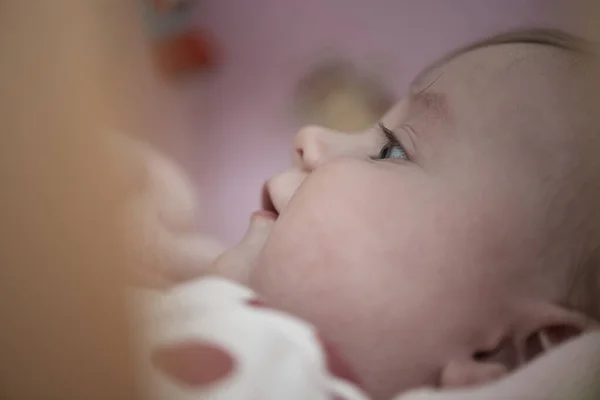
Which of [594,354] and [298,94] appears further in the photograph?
[298,94]

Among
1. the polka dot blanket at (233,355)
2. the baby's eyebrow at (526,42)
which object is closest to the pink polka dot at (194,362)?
the polka dot blanket at (233,355)

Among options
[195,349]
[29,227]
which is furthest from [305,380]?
[29,227]

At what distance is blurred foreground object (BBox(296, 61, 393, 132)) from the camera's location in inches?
20.7

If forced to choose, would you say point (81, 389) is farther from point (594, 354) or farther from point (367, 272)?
point (594, 354)

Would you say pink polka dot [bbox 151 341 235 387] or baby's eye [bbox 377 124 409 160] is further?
baby's eye [bbox 377 124 409 160]

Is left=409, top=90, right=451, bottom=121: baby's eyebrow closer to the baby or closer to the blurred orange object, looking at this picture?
the baby

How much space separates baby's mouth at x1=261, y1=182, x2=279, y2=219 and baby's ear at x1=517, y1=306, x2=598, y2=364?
0.58 ft

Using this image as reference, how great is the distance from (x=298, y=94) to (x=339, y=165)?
0.08m

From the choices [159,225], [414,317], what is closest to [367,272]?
[414,317]

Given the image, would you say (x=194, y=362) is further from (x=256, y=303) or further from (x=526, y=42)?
(x=526, y=42)

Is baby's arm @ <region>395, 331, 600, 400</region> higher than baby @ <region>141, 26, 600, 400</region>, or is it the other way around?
baby @ <region>141, 26, 600, 400</region>

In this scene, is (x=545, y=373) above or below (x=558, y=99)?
below

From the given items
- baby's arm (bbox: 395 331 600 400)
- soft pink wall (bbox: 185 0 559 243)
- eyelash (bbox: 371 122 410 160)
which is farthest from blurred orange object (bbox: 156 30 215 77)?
baby's arm (bbox: 395 331 600 400)

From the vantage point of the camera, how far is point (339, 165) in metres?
0.48
